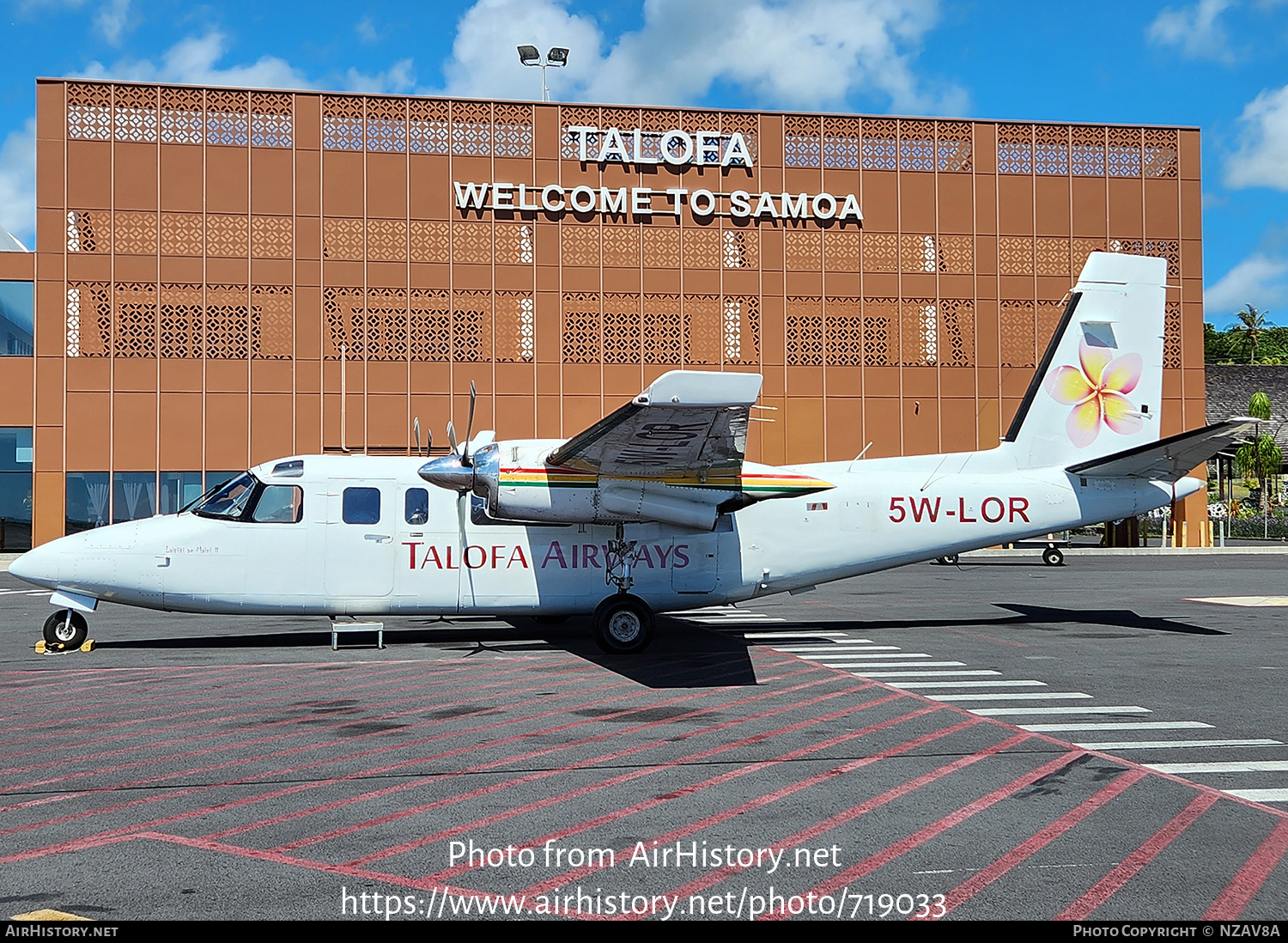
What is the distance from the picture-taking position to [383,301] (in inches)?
1528

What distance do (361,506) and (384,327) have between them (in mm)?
25367

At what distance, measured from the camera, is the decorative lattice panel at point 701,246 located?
40.6 m

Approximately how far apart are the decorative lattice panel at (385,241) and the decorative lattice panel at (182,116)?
6.91 m

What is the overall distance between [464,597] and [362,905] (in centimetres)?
972

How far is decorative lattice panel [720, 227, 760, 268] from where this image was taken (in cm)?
4081

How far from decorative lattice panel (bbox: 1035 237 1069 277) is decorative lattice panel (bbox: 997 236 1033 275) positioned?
0.34 m

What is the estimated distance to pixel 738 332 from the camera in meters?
40.4

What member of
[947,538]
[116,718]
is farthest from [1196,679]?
[116,718]

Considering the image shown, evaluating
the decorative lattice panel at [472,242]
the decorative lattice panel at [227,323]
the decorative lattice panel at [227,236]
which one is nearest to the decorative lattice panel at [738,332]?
the decorative lattice panel at [472,242]

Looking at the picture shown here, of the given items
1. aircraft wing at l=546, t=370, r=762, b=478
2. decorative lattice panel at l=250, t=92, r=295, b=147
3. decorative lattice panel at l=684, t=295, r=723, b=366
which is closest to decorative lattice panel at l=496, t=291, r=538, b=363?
decorative lattice panel at l=684, t=295, r=723, b=366

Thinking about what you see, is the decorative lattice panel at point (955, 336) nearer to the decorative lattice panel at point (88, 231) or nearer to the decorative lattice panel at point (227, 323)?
the decorative lattice panel at point (227, 323)

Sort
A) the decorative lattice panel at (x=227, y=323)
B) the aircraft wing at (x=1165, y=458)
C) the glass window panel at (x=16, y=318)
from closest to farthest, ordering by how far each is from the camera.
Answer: the aircraft wing at (x=1165, y=458), the glass window panel at (x=16, y=318), the decorative lattice panel at (x=227, y=323)

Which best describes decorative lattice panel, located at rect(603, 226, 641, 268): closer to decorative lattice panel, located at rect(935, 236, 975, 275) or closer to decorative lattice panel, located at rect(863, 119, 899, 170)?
decorative lattice panel, located at rect(863, 119, 899, 170)

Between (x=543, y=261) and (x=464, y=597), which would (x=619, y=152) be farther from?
(x=464, y=597)
